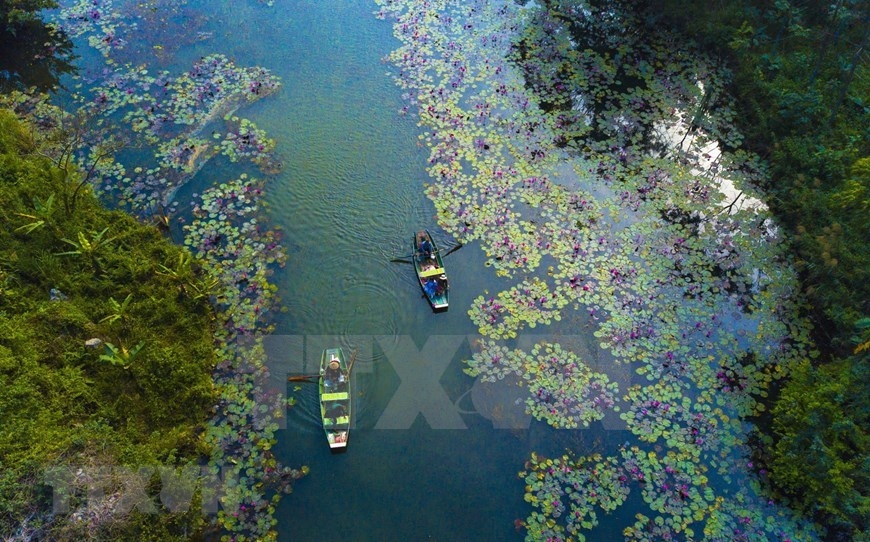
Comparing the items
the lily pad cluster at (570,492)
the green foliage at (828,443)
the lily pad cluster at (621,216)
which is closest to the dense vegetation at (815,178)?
the green foliage at (828,443)

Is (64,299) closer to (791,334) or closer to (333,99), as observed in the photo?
(333,99)

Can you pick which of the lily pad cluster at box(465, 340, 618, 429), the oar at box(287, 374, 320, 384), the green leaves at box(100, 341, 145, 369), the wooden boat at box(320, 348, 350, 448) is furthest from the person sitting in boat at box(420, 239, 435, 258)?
the green leaves at box(100, 341, 145, 369)

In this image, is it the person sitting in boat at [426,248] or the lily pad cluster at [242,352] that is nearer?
the lily pad cluster at [242,352]

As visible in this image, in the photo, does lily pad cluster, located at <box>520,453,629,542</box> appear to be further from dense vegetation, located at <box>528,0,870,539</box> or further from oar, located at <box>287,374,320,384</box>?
oar, located at <box>287,374,320,384</box>

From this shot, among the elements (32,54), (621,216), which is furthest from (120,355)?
(32,54)

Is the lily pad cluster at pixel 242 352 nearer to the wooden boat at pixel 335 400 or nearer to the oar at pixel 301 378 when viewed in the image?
the oar at pixel 301 378

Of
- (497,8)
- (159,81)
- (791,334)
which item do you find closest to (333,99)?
(159,81)
